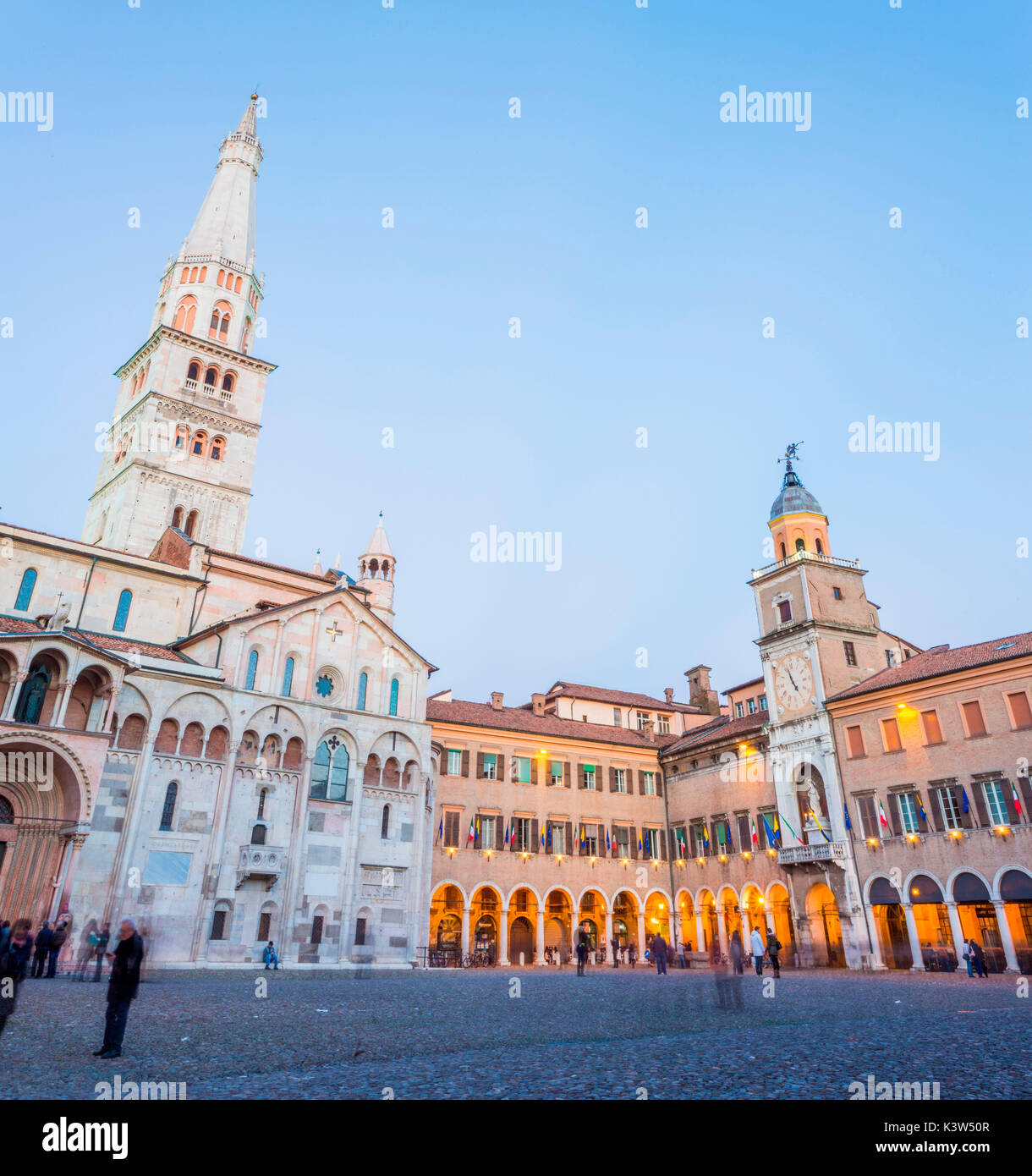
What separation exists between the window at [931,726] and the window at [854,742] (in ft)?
10.2

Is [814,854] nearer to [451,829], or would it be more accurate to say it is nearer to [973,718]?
[973,718]

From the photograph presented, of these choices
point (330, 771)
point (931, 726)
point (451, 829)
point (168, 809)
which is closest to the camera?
point (168, 809)

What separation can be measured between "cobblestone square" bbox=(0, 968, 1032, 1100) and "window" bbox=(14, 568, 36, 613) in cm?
1781

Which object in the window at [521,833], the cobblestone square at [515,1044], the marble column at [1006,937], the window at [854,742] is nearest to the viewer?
the cobblestone square at [515,1044]

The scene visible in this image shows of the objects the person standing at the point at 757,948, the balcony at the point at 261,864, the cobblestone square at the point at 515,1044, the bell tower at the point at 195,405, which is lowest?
the cobblestone square at the point at 515,1044

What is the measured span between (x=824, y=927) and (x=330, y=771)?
24132mm

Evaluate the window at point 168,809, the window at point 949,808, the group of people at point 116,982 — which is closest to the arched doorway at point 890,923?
the window at point 949,808

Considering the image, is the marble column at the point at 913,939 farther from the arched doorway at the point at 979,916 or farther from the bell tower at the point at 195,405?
the bell tower at the point at 195,405

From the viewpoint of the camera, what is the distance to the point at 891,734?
3622 cm

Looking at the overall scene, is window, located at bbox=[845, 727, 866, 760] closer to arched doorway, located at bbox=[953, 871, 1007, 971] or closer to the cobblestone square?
arched doorway, located at bbox=[953, 871, 1007, 971]

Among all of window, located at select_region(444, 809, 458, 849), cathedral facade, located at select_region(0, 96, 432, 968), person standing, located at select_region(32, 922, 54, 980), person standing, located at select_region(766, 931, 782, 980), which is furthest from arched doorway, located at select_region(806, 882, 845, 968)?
person standing, located at select_region(32, 922, 54, 980)

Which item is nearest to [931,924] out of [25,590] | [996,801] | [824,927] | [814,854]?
[824,927]

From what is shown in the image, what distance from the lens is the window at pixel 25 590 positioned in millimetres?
32656
